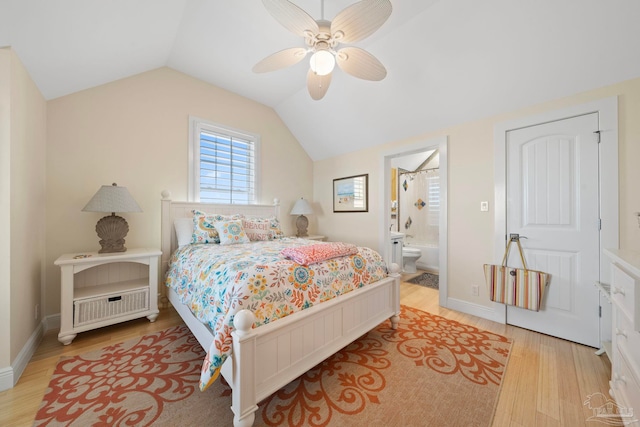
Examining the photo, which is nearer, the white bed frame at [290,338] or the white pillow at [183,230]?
the white bed frame at [290,338]

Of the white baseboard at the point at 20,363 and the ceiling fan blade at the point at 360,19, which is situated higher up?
the ceiling fan blade at the point at 360,19

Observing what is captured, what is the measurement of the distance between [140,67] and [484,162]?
392cm

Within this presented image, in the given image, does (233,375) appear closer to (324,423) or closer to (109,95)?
(324,423)

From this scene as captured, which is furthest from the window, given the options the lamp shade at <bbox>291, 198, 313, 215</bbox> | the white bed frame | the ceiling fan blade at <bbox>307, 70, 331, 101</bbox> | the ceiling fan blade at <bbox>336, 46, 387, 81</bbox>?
the ceiling fan blade at <bbox>336, 46, 387, 81</bbox>

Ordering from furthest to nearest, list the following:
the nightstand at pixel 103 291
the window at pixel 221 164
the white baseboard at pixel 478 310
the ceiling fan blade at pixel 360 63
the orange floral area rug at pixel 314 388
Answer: the window at pixel 221 164
the white baseboard at pixel 478 310
the nightstand at pixel 103 291
the ceiling fan blade at pixel 360 63
the orange floral area rug at pixel 314 388

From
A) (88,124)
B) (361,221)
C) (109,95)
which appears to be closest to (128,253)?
(88,124)

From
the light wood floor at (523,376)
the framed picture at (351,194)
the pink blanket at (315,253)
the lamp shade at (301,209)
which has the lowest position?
the light wood floor at (523,376)

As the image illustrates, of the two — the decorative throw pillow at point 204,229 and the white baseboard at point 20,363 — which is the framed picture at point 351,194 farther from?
the white baseboard at point 20,363

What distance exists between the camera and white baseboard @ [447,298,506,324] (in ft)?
8.09

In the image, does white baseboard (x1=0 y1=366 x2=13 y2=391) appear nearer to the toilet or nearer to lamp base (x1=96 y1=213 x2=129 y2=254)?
lamp base (x1=96 y1=213 x2=129 y2=254)

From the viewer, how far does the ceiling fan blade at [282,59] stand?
72.8 inches

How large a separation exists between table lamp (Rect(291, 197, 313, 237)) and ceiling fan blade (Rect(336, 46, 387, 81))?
7.56ft

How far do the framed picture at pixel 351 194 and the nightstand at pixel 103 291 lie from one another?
2.71 metres

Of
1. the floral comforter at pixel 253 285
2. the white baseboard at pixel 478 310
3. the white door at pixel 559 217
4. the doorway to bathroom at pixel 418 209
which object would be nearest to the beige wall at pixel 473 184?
the white baseboard at pixel 478 310
